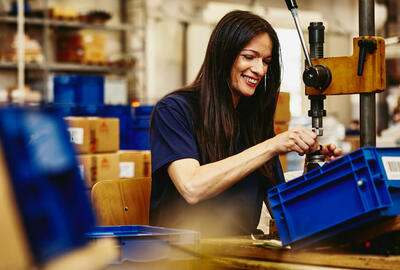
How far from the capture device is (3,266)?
0.62 m

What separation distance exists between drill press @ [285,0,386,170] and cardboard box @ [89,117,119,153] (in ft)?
9.12

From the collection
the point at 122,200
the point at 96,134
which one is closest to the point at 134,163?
the point at 96,134

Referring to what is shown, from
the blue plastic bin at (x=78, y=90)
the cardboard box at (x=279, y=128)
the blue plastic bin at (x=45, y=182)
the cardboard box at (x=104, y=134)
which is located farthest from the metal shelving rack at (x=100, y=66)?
the blue plastic bin at (x=45, y=182)

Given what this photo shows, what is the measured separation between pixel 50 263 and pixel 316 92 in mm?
1235

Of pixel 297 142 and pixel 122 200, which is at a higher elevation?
pixel 297 142

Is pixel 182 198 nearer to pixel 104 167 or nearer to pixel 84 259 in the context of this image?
pixel 84 259

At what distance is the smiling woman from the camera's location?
1900mm

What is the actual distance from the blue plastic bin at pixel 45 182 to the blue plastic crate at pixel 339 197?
0.82 metres

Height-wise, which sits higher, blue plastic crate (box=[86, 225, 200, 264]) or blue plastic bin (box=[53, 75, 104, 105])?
blue plastic bin (box=[53, 75, 104, 105])

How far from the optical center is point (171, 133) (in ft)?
6.23

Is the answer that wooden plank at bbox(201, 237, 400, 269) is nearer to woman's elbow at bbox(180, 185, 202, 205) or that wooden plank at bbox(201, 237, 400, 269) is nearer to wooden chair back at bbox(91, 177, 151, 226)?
woman's elbow at bbox(180, 185, 202, 205)

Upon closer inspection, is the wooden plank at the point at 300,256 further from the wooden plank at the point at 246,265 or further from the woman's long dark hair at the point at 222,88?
the woman's long dark hair at the point at 222,88

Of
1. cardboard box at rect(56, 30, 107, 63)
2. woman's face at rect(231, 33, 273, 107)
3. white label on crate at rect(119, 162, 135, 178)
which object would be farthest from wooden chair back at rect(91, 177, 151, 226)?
cardboard box at rect(56, 30, 107, 63)

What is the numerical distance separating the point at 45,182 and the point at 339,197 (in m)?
0.90
